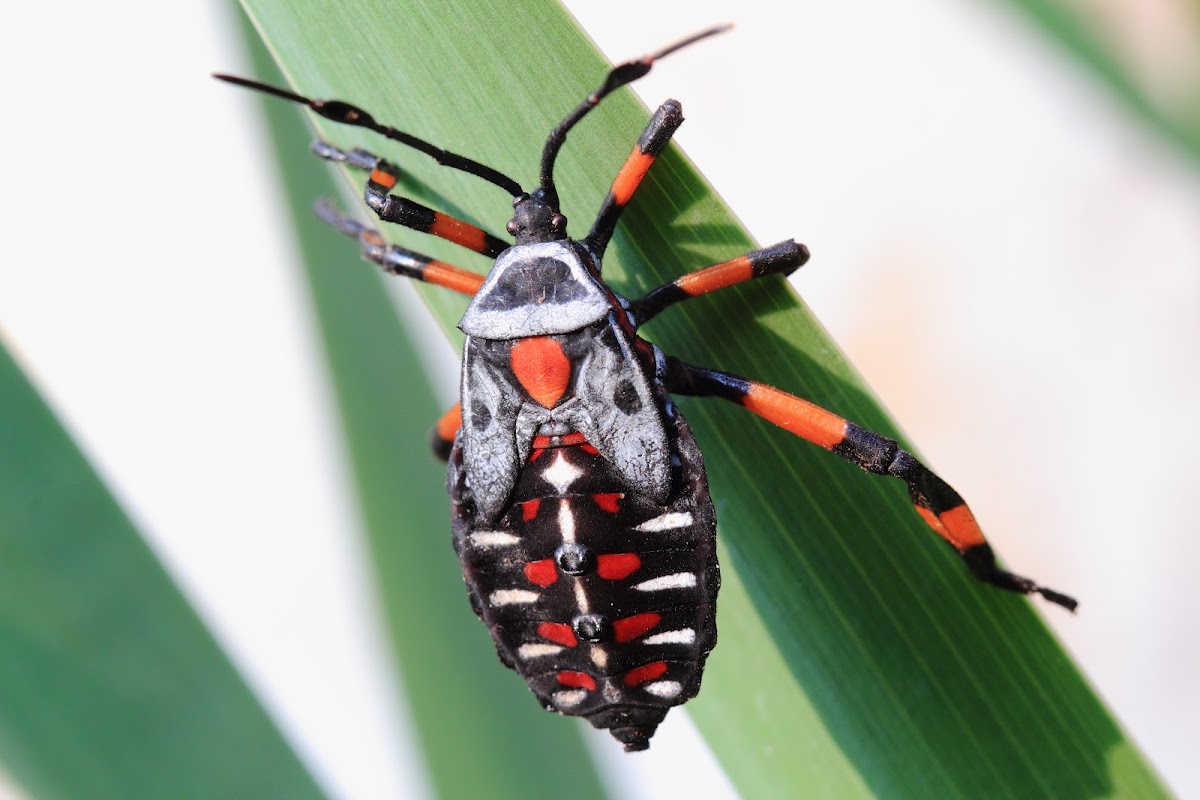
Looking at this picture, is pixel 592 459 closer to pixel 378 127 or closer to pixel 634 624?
pixel 634 624

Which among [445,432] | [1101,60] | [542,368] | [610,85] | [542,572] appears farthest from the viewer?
[445,432]

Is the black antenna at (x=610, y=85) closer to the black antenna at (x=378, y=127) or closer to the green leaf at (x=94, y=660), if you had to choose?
the black antenna at (x=378, y=127)

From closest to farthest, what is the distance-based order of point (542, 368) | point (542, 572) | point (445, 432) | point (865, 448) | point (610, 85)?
point (610, 85)
point (865, 448)
point (542, 572)
point (542, 368)
point (445, 432)

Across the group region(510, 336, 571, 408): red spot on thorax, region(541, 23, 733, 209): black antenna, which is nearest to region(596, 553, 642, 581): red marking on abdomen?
region(510, 336, 571, 408): red spot on thorax

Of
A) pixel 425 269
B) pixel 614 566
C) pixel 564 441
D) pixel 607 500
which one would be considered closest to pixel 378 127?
pixel 425 269

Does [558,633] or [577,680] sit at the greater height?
[558,633]

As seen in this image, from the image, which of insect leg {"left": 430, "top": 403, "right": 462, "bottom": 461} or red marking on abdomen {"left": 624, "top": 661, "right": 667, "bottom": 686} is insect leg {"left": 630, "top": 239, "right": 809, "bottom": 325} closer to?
insect leg {"left": 430, "top": 403, "right": 462, "bottom": 461}

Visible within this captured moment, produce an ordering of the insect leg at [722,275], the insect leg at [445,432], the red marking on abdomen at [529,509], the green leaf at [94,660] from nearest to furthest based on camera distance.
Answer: the green leaf at [94,660] < the insect leg at [722,275] < the red marking on abdomen at [529,509] < the insect leg at [445,432]

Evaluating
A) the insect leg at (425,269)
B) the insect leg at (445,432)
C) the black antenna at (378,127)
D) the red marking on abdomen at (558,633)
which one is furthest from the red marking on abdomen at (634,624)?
the black antenna at (378,127)
